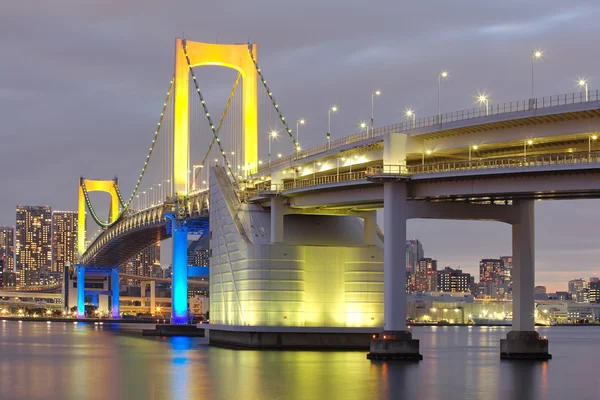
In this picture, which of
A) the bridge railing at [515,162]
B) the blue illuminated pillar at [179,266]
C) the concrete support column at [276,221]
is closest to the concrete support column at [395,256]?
the bridge railing at [515,162]

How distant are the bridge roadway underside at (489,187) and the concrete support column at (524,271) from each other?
2.41 m

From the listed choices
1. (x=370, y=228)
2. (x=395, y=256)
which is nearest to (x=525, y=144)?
(x=395, y=256)

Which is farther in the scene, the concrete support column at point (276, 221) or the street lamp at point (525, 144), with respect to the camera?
the concrete support column at point (276, 221)

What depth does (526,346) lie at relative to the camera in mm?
57125

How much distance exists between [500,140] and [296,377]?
14.0m

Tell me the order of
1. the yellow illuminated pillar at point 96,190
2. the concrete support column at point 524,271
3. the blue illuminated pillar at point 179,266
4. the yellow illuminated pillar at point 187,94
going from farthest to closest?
the yellow illuminated pillar at point 96,190 → the blue illuminated pillar at point 179,266 → the yellow illuminated pillar at point 187,94 → the concrete support column at point 524,271

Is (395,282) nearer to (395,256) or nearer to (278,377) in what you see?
(395,256)

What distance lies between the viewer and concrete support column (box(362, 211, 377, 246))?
68812mm

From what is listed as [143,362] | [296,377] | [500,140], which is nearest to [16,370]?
[143,362]

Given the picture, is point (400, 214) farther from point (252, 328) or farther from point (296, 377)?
point (252, 328)

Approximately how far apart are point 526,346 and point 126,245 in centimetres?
7986

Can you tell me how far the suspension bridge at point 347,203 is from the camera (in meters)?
50.2

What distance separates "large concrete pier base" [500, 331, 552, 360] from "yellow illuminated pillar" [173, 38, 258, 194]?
28.5m

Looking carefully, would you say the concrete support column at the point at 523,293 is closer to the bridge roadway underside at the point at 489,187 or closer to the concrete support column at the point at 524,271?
the concrete support column at the point at 524,271
